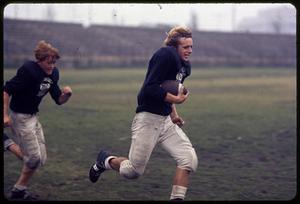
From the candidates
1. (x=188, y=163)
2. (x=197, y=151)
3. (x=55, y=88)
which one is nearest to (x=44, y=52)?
(x=55, y=88)

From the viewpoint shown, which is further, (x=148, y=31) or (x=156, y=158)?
(x=148, y=31)

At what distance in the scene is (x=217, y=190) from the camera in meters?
5.59

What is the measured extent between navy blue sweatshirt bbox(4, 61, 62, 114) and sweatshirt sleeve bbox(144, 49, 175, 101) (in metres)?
1.13

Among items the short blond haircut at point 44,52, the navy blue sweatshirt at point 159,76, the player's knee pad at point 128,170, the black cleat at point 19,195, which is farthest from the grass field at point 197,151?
the short blond haircut at point 44,52

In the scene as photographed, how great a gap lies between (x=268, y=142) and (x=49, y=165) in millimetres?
4157

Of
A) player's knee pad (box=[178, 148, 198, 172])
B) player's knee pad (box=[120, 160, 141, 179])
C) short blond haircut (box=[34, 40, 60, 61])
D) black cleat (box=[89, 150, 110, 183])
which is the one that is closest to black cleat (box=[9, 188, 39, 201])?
black cleat (box=[89, 150, 110, 183])

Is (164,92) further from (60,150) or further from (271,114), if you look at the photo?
(271,114)

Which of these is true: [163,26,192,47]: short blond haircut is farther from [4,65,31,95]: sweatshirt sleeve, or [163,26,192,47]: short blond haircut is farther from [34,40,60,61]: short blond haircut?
[4,65,31,95]: sweatshirt sleeve

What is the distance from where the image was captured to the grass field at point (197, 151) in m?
5.54

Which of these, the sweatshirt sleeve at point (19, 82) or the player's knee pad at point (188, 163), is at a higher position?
the sweatshirt sleeve at point (19, 82)

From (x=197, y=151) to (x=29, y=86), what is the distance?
12.7 feet

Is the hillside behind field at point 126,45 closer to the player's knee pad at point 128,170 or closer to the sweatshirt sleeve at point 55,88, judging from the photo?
the sweatshirt sleeve at point 55,88

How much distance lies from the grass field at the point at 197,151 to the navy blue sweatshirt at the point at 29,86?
1037 millimetres

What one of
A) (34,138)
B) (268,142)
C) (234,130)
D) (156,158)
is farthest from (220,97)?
(34,138)
